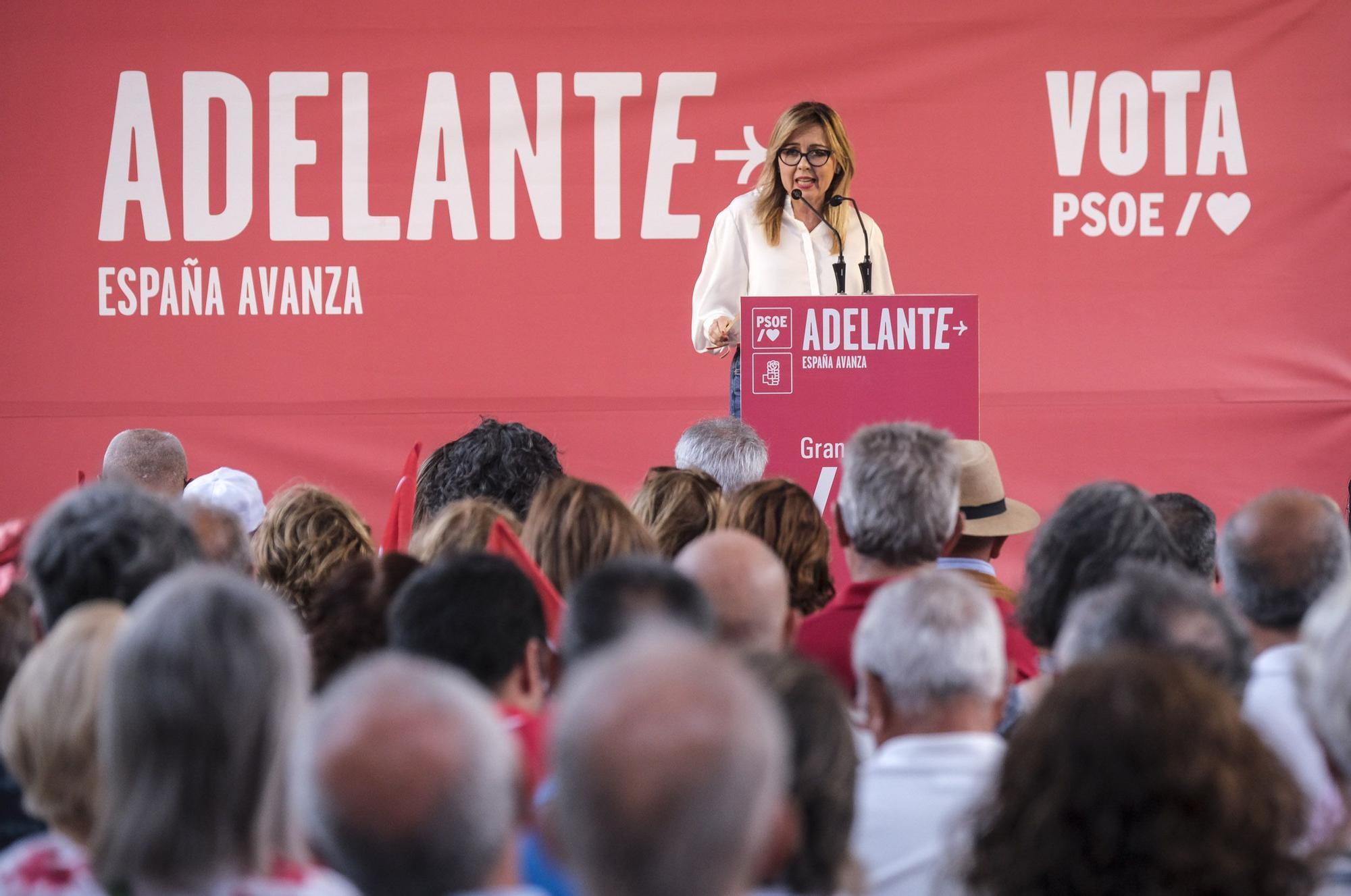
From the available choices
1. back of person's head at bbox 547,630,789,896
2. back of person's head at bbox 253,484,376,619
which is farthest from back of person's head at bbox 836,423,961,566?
back of person's head at bbox 547,630,789,896

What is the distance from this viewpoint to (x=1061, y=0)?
6.30 m

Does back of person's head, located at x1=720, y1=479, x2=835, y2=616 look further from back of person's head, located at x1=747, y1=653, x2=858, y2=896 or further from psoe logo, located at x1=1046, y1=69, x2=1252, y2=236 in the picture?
psoe logo, located at x1=1046, y1=69, x2=1252, y2=236

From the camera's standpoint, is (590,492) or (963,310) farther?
(963,310)

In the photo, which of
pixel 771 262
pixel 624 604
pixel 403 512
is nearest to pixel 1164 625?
pixel 624 604

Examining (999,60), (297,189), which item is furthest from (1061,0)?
(297,189)

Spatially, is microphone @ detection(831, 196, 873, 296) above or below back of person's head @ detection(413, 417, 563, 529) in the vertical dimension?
above

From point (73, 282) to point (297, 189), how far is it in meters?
0.96

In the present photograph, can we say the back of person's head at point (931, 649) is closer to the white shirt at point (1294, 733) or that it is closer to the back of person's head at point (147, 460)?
the white shirt at point (1294, 733)

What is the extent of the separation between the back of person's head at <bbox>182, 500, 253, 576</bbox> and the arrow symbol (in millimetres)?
3791

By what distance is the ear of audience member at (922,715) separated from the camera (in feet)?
5.98

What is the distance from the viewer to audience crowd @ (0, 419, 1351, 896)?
1210 mm

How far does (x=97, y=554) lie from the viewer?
7.50 ft

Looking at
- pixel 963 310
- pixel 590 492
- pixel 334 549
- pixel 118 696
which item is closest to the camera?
pixel 118 696

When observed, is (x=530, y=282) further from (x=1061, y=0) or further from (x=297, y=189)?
(x=1061, y=0)
